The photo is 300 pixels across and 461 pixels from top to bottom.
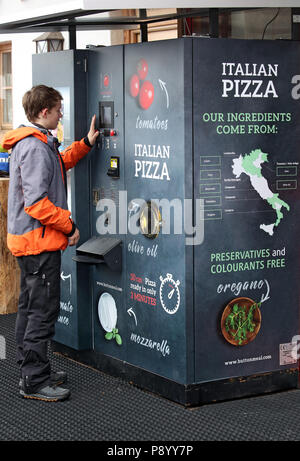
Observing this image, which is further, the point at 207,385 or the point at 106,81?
the point at 106,81

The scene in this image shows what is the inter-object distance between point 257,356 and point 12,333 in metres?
2.40

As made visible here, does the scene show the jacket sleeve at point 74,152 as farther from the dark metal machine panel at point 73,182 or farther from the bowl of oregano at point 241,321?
the bowl of oregano at point 241,321

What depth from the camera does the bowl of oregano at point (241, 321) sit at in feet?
16.2

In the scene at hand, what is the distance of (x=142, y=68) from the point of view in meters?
5.02

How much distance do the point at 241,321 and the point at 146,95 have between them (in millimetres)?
1449

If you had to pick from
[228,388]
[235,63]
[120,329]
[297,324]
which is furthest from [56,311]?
[235,63]

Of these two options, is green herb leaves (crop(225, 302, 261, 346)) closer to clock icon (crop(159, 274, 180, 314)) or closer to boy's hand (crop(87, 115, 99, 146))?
clock icon (crop(159, 274, 180, 314))

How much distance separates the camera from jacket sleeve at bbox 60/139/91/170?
5461 mm

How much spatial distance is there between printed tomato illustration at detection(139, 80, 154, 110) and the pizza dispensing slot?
0.89m

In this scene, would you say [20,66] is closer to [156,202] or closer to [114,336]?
[114,336]

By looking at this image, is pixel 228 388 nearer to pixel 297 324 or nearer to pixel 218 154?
pixel 297 324

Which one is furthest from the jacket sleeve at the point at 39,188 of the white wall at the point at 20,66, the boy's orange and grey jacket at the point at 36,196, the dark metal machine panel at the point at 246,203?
the white wall at the point at 20,66

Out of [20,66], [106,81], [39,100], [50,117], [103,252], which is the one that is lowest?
[103,252]

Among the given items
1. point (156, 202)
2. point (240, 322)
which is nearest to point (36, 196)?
point (156, 202)
